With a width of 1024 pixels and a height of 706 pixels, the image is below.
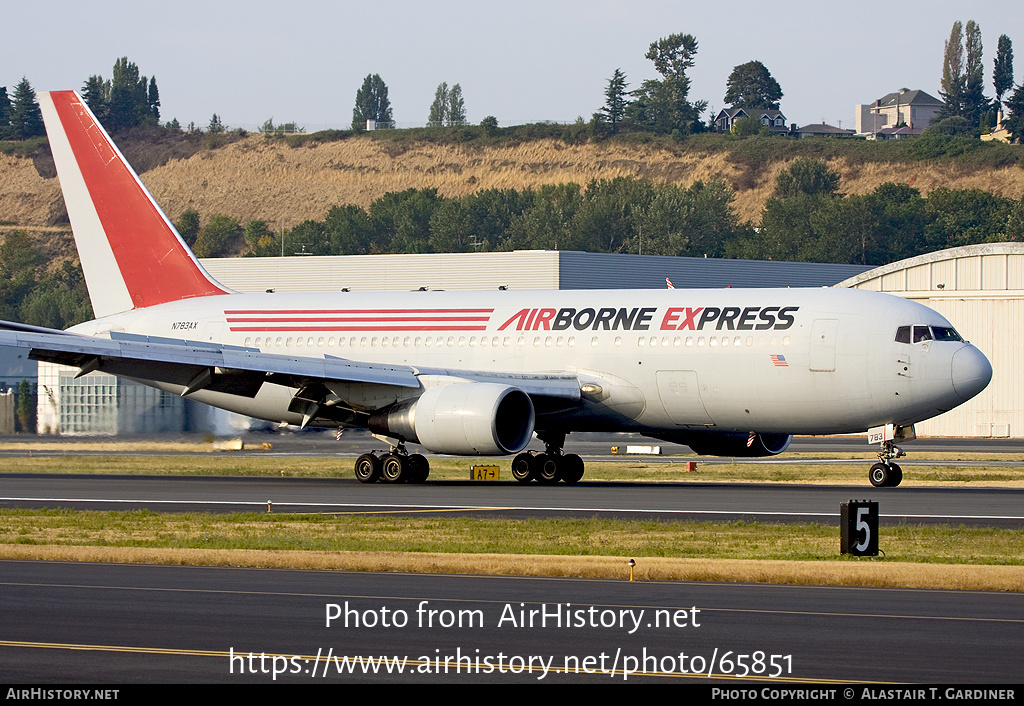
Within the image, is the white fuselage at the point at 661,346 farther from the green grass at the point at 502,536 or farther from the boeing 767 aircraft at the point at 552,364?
the green grass at the point at 502,536

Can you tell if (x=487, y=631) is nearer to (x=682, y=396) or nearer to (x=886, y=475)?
(x=886, y=475)

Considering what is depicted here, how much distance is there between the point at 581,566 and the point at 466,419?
14.9 meters

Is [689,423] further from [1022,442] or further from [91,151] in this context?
[1022,442]

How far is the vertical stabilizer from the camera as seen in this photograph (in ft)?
139

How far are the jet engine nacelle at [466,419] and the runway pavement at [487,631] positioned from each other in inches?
591

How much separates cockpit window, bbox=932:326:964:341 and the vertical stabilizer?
2080 centimetres

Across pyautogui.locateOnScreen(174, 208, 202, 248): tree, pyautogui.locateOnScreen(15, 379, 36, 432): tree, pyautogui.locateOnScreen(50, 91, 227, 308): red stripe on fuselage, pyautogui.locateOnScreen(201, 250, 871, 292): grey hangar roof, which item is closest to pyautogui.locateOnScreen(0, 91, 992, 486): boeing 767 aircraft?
pyautogui.locateOnScreen(50, 91, 227, 308): red stripe on fuselage

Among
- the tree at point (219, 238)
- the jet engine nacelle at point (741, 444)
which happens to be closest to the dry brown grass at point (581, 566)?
the jet engine nacelle at point (741, 444)

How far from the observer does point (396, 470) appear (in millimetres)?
35969

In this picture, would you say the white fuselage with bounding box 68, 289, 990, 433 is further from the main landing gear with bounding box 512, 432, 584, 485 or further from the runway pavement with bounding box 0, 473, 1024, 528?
the runway pavement with bounding box 0, 473, 1024, 528

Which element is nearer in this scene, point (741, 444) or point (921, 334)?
point (921, 334)

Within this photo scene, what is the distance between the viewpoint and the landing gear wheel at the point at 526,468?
118 ft

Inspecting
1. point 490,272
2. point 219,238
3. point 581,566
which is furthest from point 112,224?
point 219,238

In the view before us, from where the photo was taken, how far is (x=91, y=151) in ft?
140
